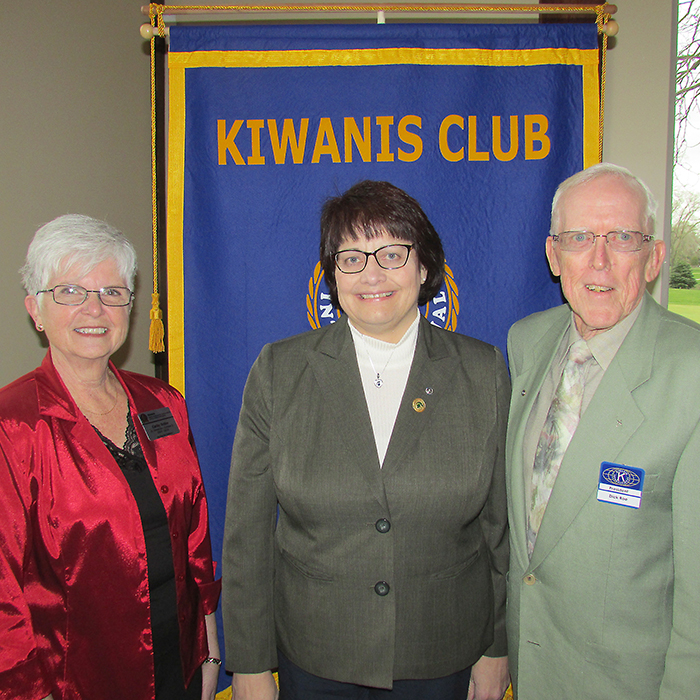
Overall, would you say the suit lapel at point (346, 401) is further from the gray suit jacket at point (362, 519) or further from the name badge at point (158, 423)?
the name badge at point (158, 423)

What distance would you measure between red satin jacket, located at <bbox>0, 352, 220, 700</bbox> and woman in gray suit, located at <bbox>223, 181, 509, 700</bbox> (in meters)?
0.28

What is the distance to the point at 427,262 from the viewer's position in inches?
64.4

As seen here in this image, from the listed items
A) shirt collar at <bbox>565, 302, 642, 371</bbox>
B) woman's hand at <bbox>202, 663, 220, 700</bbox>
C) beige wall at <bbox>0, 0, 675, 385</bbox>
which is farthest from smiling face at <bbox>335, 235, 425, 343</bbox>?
beige wall at <bbox>0, 0, 675, 385</bbox>

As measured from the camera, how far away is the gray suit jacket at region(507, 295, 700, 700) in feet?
4.07

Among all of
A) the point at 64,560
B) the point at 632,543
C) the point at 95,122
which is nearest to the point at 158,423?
the point at 64,560

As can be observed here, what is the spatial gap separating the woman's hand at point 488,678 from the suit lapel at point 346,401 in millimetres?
674

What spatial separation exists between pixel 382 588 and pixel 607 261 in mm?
1064

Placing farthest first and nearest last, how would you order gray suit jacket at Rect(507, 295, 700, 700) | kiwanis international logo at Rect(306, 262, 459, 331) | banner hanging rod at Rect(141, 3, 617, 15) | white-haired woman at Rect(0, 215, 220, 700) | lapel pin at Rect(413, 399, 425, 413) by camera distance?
kiwanis international logo at Rect(306, 262, 459, 331)
banner hanging rod at Rect(141, 3, 617, 15)
lapel pin at Rect(413, 399, 425, 413)
white-haired woman at Rect(0, 215, 220, 700)
gray suit jacket at Rect(507, 295, 700, 700)

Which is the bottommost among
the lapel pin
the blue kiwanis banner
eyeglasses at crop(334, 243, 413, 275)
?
the lapel pin

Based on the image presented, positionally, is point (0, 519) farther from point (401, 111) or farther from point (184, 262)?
point (401, 111)

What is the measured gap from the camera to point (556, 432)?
57.1 inches

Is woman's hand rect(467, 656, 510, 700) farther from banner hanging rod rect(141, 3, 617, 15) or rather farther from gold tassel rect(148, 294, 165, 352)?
banner hanging rod rect(141, 3, 617, 15)

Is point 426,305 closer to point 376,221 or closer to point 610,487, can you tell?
point 376,221

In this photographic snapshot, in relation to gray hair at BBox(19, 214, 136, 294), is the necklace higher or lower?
lower
